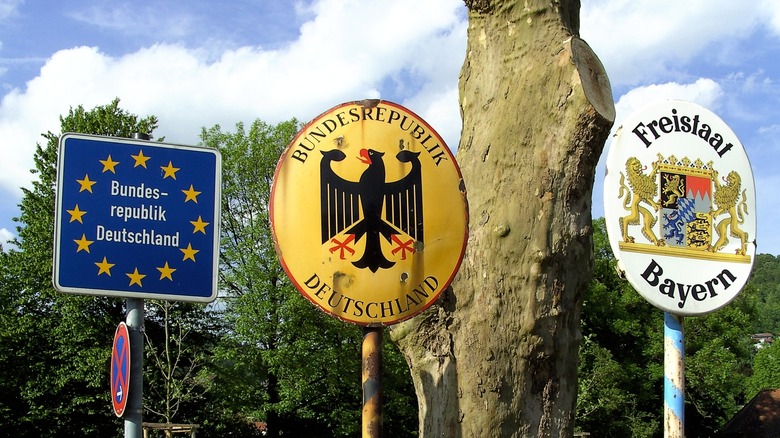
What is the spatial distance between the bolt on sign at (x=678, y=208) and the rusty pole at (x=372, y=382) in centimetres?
351

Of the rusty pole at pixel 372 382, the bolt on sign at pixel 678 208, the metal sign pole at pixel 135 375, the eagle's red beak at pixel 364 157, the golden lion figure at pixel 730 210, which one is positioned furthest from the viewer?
the golden lion figure at pixel 730 210

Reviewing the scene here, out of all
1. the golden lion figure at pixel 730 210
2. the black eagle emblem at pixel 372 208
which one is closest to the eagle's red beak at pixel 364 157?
the black eagle emblem at pixel 372 208

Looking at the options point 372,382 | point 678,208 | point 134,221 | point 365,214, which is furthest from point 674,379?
point 134,221

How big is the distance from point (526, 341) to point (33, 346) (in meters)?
24.6

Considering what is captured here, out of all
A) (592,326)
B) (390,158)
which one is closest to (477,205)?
(390,158)

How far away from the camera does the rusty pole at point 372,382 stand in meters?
3.48

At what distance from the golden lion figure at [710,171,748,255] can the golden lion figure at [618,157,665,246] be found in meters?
0.60

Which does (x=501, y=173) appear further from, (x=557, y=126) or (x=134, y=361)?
(x=134, y=361)

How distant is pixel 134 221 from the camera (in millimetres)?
4473

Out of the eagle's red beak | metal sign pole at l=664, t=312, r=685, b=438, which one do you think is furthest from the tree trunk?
the eagle's red beak

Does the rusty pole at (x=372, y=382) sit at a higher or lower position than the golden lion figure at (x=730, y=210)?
lower

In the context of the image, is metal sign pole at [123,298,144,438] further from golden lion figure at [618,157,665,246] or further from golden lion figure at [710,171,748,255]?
golden lion figure at [710,171,748,255]

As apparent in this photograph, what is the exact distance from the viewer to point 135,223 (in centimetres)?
448

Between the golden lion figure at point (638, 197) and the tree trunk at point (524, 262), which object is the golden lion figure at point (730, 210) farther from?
the tree trunk at point (524, 262)
